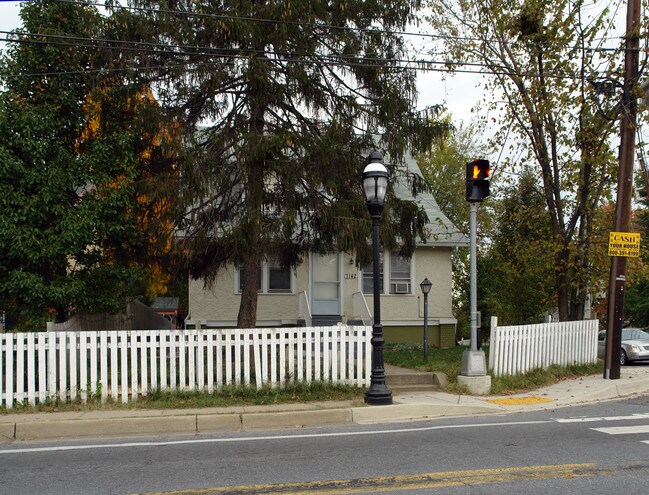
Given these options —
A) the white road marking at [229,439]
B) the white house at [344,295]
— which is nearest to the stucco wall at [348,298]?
the white house at [344,295]

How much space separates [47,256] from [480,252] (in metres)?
25.1

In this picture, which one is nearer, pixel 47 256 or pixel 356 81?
pixel 47 256

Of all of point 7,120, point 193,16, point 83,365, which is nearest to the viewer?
point 83,365

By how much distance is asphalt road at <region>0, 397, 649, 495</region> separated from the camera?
19.4 feet

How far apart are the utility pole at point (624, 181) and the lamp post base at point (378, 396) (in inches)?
232

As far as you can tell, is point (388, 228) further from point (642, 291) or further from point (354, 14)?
point (642, 291)

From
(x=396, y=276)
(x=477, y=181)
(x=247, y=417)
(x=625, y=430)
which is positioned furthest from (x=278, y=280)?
(x=625, y=430)

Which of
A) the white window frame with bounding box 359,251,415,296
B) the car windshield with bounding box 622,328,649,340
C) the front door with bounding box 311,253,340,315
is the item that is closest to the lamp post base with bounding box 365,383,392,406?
the front door with bounding box 311,253,340,315

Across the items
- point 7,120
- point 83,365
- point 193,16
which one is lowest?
point 83,365

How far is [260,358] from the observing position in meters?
11.0

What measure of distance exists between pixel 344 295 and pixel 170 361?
10313mm

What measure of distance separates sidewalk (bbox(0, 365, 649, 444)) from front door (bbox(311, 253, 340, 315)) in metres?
9.15

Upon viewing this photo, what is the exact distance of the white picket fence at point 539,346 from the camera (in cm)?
1222

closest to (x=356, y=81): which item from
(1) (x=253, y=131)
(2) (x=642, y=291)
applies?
(1) (x=253, y=131)
